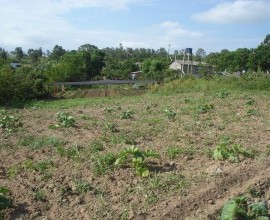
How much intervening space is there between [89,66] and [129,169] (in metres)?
37.8

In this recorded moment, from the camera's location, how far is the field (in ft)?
16.0

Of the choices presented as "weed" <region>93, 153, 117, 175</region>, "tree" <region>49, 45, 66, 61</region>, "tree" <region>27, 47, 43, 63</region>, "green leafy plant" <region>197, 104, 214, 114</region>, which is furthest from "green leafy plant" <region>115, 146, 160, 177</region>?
"tree" <region>27, 47, 43, 63</region>

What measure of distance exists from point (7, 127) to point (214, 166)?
5043mm

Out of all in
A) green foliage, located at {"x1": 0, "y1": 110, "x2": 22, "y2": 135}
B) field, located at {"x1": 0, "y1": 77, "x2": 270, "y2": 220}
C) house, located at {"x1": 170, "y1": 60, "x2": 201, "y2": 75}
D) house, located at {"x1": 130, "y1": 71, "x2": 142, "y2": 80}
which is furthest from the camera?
house, located at {"x1": 130, "y1": 71, "x2": 142, "y2": 80}

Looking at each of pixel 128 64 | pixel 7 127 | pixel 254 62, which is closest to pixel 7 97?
pixel 7 127

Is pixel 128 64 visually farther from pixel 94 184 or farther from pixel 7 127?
pixel 94 184

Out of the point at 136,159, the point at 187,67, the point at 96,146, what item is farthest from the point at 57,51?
the point at 136,159

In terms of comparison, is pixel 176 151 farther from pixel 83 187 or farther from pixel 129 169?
pixel 83 187

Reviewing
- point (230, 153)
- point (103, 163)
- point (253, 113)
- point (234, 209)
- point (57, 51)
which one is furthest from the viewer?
point (57, 51)

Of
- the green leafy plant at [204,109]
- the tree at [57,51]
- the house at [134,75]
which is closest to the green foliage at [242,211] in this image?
the green leafy plant at [204,109]

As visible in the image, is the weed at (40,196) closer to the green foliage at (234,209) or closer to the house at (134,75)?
the green foliage at (234,209)

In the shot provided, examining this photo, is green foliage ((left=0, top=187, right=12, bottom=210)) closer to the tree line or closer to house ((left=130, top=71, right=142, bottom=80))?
the tree line

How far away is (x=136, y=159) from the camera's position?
19.5 feet

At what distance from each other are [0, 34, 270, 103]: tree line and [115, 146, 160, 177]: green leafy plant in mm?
15015
